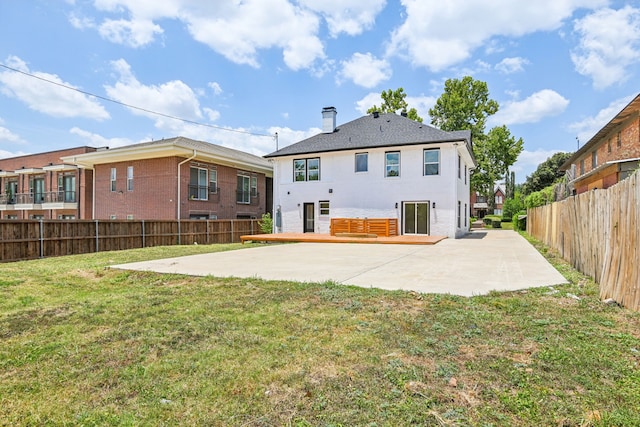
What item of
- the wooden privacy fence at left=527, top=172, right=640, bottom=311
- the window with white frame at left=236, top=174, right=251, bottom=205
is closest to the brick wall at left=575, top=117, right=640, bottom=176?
the wooden privacy fence at left=527, top=172, right=640, bottom=311

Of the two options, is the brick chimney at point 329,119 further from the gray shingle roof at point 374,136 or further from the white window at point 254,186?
the white window at point 254,186

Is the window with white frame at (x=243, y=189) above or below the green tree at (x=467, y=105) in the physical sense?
below

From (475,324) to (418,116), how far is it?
105ft

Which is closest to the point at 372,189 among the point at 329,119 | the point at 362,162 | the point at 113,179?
the point at 362,162

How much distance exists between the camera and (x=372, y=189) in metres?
20.0

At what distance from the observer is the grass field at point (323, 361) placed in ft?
7.45

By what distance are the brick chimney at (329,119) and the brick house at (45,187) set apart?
17277 millimetres

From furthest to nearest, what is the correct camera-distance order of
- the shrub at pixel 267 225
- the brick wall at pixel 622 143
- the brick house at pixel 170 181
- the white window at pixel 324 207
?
the shrub at pixel 267 225, the white window at pixel 324 207, the brick house at pixel 170 181, the brick wall at pixel 622 143

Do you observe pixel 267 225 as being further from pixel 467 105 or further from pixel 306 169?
pixel 467 105

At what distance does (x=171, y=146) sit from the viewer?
19453 millimetres

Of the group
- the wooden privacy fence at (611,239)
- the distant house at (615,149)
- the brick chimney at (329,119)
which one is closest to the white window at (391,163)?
the brick chimney at (329,119)

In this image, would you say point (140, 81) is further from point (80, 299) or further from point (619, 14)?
point (619, 14)

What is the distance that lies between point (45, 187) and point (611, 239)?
115ft

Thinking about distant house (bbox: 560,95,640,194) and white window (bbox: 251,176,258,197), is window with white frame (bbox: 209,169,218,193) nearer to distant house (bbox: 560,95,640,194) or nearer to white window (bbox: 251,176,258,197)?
white window (bbox: 251,176,258,197)
